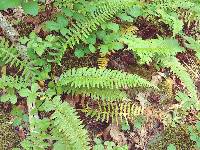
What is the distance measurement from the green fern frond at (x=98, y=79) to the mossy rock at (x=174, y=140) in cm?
83

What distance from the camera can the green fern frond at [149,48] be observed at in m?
4.82

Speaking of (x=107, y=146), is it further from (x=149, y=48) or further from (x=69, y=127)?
(x=149, y=48)

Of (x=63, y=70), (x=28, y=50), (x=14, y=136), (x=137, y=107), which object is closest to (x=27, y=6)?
(x=28, y=50)

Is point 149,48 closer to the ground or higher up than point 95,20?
closer to the ground

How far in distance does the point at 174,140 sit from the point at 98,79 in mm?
1382

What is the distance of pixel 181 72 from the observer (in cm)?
502

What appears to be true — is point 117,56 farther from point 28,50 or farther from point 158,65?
point 28,50

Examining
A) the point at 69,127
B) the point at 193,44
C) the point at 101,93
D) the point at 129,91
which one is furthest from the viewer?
the point at 193,44

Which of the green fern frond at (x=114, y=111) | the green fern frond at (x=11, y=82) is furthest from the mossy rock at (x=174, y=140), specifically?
the green fern frond at (x=11, y=82)

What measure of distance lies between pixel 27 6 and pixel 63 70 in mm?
1328

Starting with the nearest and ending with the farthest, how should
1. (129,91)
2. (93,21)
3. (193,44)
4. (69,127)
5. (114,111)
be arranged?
1. (69,127)
2. (114,111)
3. (93,21)
4. (129,91)
5. (193,44)

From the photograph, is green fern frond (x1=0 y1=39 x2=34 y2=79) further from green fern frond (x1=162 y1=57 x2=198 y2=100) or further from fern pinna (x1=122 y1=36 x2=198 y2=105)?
green fern frond (x1=162 y1=57 x2=198 y2=100)

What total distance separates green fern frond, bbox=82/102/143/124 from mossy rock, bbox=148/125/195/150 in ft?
1.47

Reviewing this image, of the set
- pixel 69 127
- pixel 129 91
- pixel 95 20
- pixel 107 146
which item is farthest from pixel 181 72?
pixel 69 127
